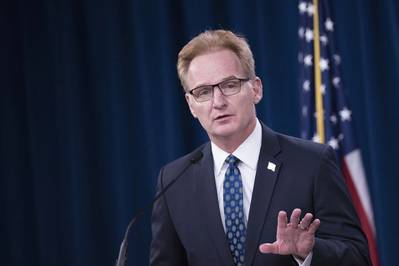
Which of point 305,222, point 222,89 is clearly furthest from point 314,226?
point 222,89

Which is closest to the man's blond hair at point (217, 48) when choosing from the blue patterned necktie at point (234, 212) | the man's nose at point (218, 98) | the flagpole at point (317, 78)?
the man's nose at point (218, 98)

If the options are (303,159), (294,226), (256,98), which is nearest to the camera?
(294,226)

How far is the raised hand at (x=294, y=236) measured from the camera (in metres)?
1.83

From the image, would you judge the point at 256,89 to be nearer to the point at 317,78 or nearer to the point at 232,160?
the point at 232,160

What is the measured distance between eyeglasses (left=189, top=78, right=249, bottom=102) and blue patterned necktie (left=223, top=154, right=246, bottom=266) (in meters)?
0.27

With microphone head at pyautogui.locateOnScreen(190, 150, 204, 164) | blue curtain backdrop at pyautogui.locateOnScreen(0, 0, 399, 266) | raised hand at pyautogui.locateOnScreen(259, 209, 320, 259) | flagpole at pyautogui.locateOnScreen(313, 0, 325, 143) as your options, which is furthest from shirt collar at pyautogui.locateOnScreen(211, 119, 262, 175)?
blue curtain backdrop at pyautogui.locateOnScreen(0, 0, 399, 266)

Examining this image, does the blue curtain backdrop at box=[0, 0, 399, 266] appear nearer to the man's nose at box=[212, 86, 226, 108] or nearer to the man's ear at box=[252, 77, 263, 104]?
the man's ear at box=[252, 77, 263, 104]

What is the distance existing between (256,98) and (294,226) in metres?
0.71

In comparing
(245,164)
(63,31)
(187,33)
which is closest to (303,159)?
(245,164)

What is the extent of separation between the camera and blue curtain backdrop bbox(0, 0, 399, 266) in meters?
4.27

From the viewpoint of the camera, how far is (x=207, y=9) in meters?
4.33

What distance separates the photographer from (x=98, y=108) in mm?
4453

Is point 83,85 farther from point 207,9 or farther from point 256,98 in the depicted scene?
point 256,98

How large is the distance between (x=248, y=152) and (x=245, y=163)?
44mm
